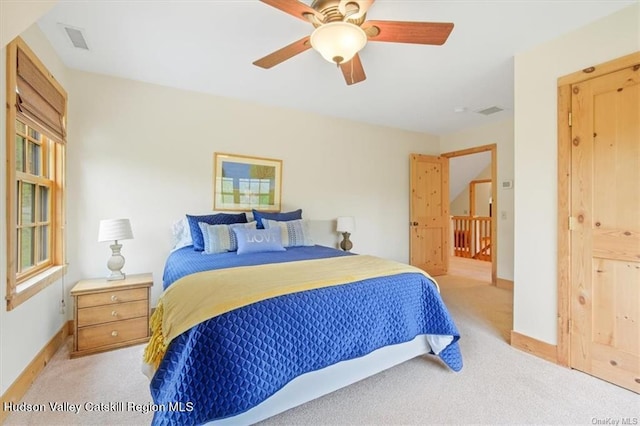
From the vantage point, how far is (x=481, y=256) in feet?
21.8

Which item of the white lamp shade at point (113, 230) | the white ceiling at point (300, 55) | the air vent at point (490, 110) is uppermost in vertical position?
the air vent at point (490, 110)

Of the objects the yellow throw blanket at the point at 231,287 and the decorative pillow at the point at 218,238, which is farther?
the decorative pillow at the point at 218,238

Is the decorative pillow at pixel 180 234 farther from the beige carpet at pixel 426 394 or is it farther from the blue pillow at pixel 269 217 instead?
the beige carpet at pixel 426 394

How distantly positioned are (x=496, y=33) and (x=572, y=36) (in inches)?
21.3

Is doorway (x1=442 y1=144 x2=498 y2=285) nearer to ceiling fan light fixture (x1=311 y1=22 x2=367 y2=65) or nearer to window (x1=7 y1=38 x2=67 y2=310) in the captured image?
ceiling fan light fixture (x1=311 y1=22 x2=367 y2=65)

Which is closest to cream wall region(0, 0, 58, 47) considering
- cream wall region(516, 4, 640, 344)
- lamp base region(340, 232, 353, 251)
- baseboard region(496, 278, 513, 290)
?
cream wall region(516, 4, 640, 344)

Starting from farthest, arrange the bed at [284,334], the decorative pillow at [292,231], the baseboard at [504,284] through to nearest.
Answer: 1. the baseboard at [504,284]
2. the decorative pillow at [292,231]
3. the bed at [284,334]

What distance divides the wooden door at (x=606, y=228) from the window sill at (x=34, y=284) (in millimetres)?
3632

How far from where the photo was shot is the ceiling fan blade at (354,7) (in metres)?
1.47

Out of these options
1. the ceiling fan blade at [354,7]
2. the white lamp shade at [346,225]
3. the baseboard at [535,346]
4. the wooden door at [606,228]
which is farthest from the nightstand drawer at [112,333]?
the wooden door at [606,228]

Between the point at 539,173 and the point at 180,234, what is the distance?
3.31 meters

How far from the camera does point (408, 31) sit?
5.32 ft

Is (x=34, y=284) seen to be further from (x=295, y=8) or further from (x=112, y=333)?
(x=295, y=8)

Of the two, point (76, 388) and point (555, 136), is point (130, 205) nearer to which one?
point (76, 388)
